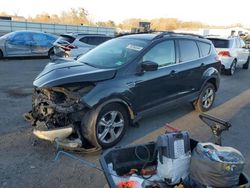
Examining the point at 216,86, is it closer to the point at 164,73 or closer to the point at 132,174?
the point at 164,73

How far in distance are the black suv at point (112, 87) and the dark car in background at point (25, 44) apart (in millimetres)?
10208

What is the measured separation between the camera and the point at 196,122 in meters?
6.32

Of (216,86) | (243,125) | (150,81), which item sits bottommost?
(243,125)

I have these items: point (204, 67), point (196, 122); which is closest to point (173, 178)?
point (196, 122)

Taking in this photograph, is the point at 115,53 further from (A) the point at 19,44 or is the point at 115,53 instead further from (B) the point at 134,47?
(A) the point at 19,44

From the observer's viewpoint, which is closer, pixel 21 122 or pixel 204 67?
pixel 21 122

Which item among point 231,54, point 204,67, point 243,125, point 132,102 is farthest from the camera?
point 231,54

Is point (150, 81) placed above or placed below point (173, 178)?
above

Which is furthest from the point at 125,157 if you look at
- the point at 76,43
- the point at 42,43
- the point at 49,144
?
the point at 42,43

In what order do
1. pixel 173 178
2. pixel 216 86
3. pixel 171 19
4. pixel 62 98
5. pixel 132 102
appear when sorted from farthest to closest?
pixel 171 19, pixel 216 86, pixel 132 102, pixel 62 98, pixel 173 178

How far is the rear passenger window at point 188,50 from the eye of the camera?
610 centimetres

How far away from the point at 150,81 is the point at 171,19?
9987 cm

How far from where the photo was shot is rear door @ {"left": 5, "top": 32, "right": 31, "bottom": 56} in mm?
14758

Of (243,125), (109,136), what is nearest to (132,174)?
(109,136)
